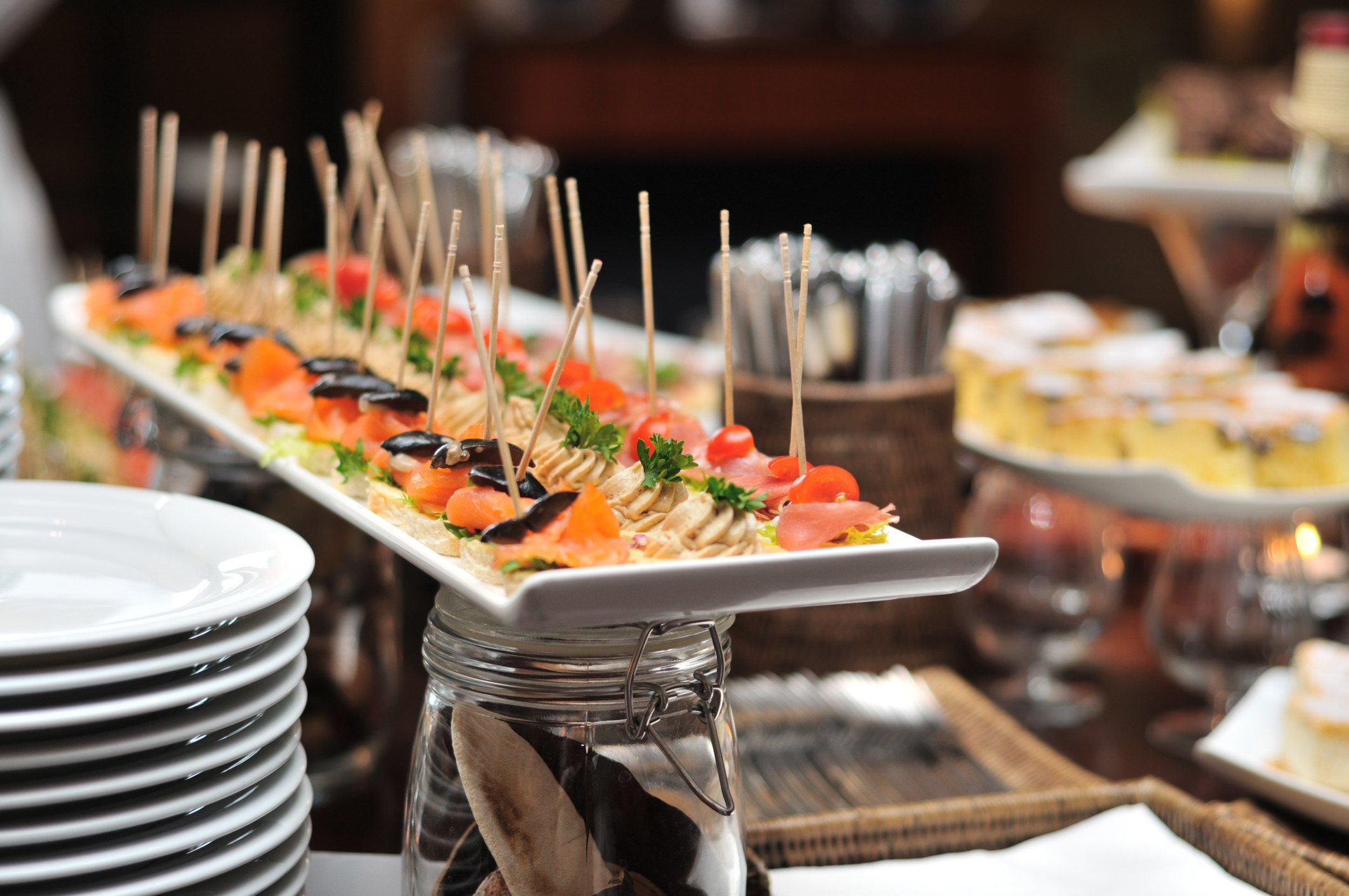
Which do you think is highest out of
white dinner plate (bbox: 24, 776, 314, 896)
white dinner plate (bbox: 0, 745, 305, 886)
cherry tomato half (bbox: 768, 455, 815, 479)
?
cherry tomato half (bbox: 768, 455, 815, 479)

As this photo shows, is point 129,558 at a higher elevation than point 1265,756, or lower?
higher

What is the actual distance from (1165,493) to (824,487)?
89 centimetres

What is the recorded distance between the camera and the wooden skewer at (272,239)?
4.89ft

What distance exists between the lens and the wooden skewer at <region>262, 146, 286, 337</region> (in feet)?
4.89

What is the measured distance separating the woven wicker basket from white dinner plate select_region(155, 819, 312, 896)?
46 cm

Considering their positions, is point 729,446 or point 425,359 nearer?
point 729,446

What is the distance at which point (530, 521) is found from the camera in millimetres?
947

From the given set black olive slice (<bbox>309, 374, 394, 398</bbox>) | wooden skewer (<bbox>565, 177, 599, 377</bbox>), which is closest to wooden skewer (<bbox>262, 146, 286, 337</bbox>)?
black olive slice (<bbox>309, 374, 394, 398</bbox>)

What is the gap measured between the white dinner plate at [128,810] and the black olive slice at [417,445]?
296mm

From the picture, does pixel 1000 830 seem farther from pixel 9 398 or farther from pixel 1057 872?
pixel 9 398

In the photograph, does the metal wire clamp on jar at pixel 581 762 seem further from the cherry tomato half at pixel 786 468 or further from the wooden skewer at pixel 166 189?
the wooden skewer at pixel 166 189

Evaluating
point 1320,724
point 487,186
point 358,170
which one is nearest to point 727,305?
point 487,186

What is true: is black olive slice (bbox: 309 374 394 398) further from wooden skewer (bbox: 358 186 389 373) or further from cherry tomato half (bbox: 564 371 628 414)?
cherry tomato half (bbox: 564 371 628 414)

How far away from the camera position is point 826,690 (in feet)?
5.59
